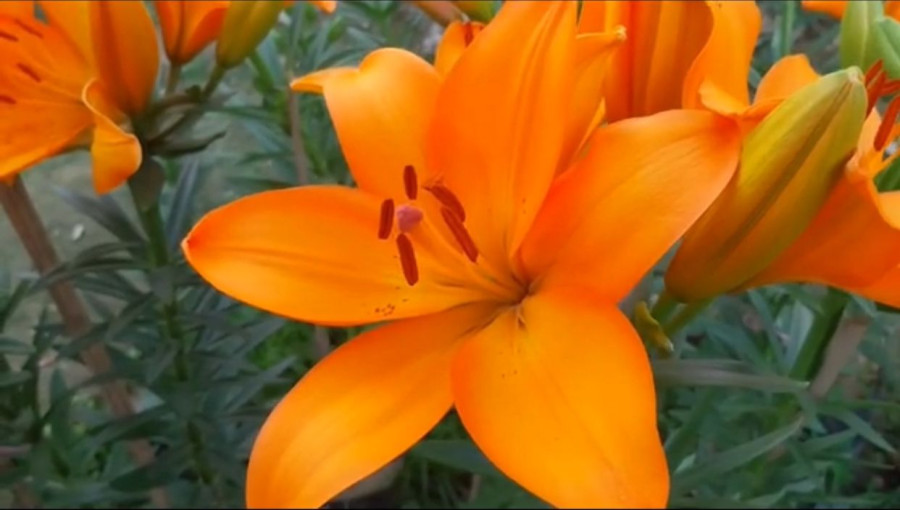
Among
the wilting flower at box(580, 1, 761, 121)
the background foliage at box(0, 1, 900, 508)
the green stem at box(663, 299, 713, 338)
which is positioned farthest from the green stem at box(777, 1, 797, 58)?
the green stem at box(663, 299, 713, 338)

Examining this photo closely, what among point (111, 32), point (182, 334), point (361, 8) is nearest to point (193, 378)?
point (182, 334)

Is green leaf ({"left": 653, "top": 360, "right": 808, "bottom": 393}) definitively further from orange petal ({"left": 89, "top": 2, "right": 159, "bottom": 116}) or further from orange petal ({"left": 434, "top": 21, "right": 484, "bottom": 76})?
orange petal ({"left": 89, "top": 2, "right": 159, "bottom": 116})

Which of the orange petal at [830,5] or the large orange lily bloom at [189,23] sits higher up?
the orange petal at [830,5]

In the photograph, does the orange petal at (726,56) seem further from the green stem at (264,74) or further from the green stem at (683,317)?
the green stem at (264,74)

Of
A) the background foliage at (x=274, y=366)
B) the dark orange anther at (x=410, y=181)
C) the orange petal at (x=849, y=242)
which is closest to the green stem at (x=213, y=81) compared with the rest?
the background foliage at (x=274, y=366)

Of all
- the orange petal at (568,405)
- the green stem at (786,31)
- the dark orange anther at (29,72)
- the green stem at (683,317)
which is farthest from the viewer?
the green stem at (786,31)

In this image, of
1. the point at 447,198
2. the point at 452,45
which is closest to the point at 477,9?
the point at 452,45
